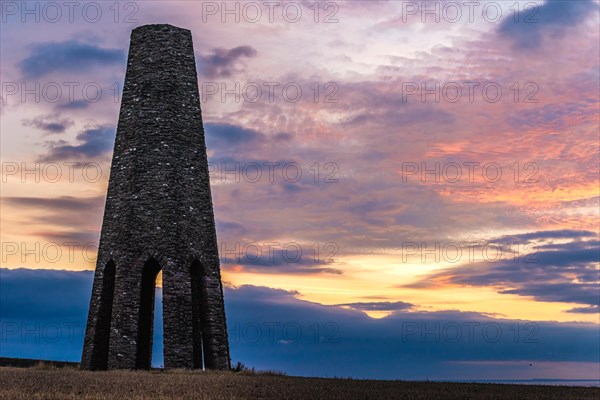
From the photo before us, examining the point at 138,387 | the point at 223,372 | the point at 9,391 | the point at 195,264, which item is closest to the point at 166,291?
the point at 195,264

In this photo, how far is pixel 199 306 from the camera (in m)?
34.1

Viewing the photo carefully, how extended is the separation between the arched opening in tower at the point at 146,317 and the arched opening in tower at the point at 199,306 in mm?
2370

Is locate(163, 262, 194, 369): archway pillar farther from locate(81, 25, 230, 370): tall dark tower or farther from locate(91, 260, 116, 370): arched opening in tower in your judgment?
locate(91, 260, 116, 370): arched opening in tower

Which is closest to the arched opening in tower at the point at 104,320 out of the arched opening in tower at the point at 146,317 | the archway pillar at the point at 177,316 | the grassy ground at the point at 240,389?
the arched opening in tower at the point at 146,317

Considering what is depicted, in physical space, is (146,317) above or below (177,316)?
above

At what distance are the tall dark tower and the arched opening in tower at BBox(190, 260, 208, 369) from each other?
44 mm

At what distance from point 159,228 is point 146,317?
18.3 ft

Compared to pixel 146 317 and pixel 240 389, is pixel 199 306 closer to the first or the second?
pixel 146 317

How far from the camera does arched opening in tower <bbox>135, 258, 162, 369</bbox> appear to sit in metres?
35.8

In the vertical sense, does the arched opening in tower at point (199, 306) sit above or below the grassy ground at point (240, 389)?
above

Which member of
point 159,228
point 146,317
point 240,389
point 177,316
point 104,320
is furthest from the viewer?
point 146,317

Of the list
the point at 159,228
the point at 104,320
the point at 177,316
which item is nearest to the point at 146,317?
the point at 104,320

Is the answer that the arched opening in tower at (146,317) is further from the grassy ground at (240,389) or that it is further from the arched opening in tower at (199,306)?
the grassy ground at (240,389)

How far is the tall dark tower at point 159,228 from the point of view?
32719mm
